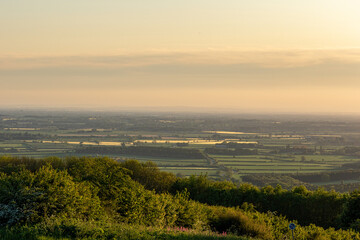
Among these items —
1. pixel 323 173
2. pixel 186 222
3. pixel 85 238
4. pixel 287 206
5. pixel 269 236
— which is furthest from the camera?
pixel 323 173

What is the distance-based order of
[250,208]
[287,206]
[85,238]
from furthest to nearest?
[287,206] < [250,208] < [85,238]

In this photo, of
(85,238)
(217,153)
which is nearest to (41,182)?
(85,238)

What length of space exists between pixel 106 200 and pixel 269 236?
10046mm

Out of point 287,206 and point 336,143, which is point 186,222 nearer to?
point 287,206

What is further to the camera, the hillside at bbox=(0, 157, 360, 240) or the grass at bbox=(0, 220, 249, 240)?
the hillside at bbox=(0, 157, 360, 240)

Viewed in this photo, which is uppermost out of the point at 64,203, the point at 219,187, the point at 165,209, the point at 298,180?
the point at 64,203

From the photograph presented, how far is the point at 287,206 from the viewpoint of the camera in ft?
130

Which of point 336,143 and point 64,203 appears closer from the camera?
point 64,203

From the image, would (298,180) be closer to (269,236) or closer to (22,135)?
(269,236)

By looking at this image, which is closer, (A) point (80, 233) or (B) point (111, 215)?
(A) point (80, 233)

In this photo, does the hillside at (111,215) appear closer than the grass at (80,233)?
No

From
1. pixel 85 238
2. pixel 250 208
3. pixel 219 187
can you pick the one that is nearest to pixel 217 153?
pixel 219 187

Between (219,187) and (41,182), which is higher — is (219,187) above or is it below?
below

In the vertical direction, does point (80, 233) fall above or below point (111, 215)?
above
